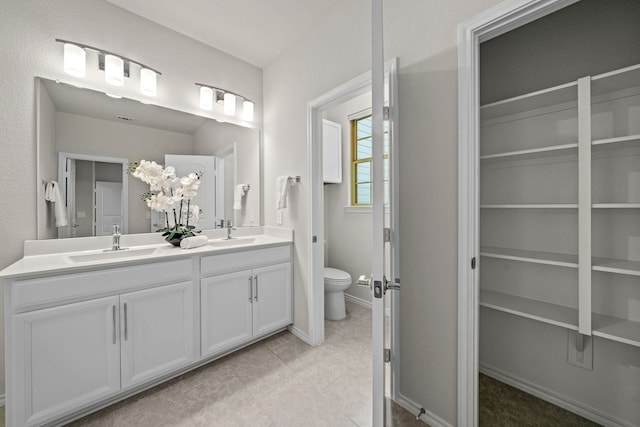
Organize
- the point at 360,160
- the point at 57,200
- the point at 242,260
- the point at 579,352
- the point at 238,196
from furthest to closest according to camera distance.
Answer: the point at 360,160 → the point at 238,196 → the point at 242,260 → the point at 57,200 → the point at 579,352

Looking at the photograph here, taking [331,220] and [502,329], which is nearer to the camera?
[502,329]

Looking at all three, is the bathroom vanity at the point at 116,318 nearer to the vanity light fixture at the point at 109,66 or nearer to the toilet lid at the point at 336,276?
the toilet lid at the point at 336,276

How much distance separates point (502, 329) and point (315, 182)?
5.71ft

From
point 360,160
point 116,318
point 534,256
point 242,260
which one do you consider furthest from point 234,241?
point 534,256

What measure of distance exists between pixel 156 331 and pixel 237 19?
7.76 feet

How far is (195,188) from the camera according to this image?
217cm

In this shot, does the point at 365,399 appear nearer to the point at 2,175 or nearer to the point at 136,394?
the point at 136,394

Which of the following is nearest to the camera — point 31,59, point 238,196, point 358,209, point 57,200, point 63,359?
point 63,359

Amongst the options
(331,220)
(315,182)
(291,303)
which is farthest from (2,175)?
(331,220)

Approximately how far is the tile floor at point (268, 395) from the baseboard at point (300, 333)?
91mm

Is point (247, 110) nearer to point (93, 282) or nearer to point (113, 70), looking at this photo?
point (113, 70)

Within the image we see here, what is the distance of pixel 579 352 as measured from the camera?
147 centimetres

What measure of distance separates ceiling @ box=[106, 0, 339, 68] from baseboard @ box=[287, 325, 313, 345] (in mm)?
2626

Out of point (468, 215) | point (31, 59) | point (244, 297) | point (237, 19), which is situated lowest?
point (244, 297)
